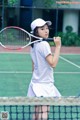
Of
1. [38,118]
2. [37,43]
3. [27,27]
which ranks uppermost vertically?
[37,43]

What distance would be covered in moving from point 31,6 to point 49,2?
1004 millimetres

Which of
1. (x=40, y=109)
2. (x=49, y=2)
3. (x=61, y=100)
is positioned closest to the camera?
(x=61, y=100)

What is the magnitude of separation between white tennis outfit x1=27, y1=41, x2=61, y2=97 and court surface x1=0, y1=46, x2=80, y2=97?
4.14m

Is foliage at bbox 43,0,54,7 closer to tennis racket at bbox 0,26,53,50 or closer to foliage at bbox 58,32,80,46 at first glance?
foliage at bbox 58,32,80,46

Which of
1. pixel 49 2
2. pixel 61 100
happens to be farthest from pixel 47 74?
pixel 49 2

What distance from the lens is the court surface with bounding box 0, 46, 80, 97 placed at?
989 cm

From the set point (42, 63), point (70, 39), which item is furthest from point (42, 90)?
point (70, 39)

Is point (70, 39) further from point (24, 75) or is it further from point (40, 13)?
point (24, 75)

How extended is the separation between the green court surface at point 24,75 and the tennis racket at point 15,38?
2290 millimetres

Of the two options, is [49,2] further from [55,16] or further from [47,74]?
[47,74]

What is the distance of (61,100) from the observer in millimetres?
4168

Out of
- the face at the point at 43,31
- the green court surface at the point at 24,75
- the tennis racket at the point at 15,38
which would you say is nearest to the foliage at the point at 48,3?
the green court surface at the point at 24,75

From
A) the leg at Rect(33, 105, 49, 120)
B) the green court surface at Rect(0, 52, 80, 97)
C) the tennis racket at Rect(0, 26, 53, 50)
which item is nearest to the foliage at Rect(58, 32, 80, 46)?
the green court surface at Rect(0, 52, 80, 97)

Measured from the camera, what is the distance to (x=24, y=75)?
12.4 m
